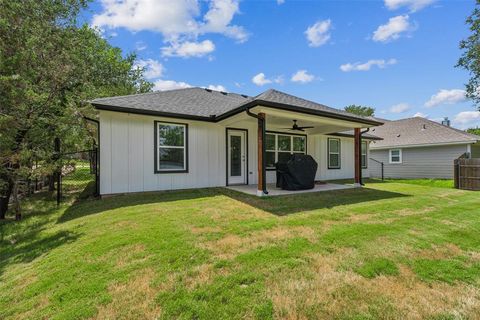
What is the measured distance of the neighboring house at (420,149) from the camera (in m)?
13.2

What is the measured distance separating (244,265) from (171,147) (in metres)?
5.84

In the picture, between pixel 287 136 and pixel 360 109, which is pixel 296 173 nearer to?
pixel 287 136

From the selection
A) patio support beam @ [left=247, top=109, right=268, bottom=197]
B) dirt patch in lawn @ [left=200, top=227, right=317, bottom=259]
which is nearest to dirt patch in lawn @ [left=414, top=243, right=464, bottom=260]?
dirt patch in lawn @ [left=200, top=227, right=317, bottom=259]

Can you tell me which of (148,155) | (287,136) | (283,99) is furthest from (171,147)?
(287,136)

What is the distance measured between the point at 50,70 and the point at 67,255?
5.46 meters

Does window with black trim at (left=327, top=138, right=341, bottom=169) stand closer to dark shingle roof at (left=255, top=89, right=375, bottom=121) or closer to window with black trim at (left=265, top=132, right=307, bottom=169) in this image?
window with black trim at (left=265, top=132, right=307, bottom=169)

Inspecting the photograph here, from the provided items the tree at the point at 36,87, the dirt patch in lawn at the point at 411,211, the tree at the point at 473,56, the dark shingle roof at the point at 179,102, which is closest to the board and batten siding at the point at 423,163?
the tree at the point at 473,56

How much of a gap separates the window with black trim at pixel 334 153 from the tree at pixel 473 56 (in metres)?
8.87

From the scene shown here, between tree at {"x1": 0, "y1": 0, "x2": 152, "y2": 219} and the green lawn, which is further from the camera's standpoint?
tree at {"x1": 0, "y1": 0, "x2": 152, "y2": 219}

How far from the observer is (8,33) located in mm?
6512

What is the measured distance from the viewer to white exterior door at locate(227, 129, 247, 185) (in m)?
8.96

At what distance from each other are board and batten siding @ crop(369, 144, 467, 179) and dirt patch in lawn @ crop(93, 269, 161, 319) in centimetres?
1679

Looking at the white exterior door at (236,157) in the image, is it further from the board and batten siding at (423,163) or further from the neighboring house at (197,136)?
the board and batten siding at (423,163)

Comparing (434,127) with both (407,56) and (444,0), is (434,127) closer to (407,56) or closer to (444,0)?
(407,56)
